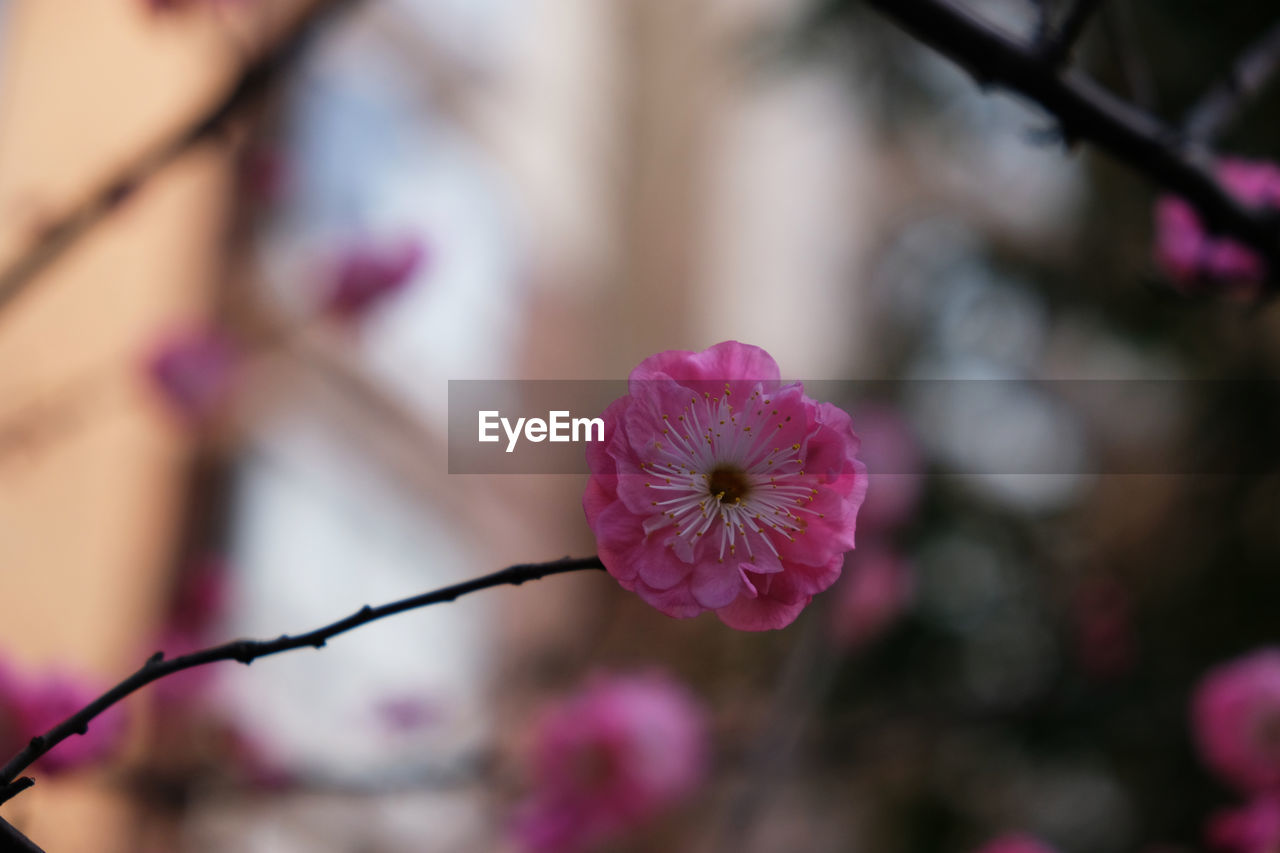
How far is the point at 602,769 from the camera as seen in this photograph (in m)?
1.07

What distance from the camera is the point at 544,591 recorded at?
132 inches

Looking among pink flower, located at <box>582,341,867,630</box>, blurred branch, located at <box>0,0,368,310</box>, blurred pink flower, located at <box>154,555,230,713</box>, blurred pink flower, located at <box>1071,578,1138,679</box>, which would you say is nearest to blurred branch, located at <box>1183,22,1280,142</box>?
pink flower, located at <box>582,341,867,630</box>

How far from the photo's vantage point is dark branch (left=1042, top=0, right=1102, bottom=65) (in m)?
0.50

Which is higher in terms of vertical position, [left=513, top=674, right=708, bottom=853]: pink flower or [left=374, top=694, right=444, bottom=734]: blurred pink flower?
[left=374, top=694, right=444, bottom=734]: blurred pink flower

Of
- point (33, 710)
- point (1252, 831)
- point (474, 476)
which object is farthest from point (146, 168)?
point (474, 476)

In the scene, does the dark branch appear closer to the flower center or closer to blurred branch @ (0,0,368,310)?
the flower center

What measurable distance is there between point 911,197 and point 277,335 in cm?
298

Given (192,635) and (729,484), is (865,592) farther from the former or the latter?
(729,484)

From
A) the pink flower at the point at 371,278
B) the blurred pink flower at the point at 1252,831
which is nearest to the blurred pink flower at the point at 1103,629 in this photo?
the blurred pink flower at the point at 1252,831

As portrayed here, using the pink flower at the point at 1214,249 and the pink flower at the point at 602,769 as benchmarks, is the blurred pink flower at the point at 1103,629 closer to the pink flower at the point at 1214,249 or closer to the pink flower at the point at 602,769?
the pink flower at the point at 602,769

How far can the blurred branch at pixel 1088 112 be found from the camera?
50cm

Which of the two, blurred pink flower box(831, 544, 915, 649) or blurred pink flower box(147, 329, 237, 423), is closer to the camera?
blurred pink flower box(147, 329, 237, 423)

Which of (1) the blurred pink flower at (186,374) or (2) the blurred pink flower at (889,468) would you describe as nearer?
(1) the blurred pink flower at (186,374)

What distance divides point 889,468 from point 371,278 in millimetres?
974
